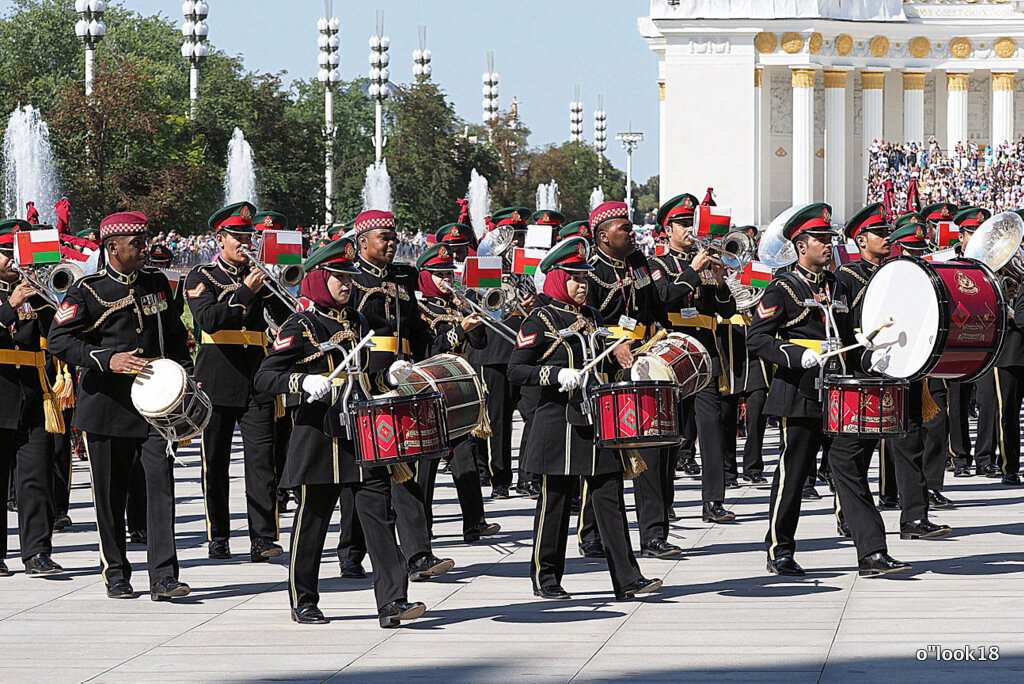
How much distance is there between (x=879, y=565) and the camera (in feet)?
31.7

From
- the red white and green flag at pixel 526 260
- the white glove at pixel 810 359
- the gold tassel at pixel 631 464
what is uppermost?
the red white and green flag at pixel 526 260

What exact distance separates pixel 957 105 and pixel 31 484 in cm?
6261

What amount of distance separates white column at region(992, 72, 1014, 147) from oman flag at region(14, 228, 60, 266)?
2459 inches

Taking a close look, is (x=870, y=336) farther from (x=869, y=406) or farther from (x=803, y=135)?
(x=803, y=135)

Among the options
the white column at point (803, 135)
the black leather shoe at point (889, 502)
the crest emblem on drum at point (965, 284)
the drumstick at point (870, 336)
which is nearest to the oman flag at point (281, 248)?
the drumstick at point (870, 336)

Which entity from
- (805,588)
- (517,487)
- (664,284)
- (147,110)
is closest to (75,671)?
(805,588)

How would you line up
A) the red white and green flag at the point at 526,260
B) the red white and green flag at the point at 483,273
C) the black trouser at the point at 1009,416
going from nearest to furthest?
1. the red white and green flag at the point at 483,273
2. the red white and green flag at the point at 526,260
3. the black trouser at the point at 1009,416

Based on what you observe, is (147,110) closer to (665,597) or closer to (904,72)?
(904,72)

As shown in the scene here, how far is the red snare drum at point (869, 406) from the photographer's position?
932cm

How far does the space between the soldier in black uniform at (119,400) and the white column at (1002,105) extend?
62.8m

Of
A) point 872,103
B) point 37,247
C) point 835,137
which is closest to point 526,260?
point 37,247

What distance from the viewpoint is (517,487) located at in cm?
1420

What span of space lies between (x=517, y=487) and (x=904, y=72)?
5828 centimetres

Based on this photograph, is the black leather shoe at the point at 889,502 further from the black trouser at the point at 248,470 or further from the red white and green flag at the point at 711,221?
the black trouser at the point at 248,470
